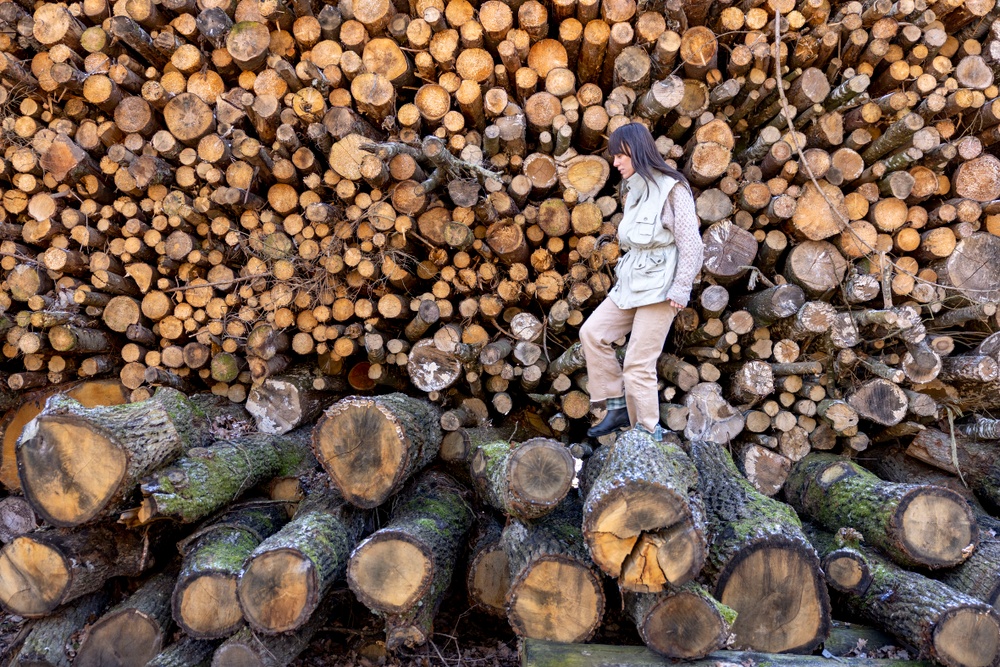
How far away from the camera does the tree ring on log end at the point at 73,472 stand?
320 cm

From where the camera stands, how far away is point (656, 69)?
4.44 meters

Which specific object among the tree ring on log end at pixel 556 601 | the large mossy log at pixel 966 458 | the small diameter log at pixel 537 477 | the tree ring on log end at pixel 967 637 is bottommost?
the tree ring on log end at pixel 556 601

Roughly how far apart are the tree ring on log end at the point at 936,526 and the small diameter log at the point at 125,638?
3933mm

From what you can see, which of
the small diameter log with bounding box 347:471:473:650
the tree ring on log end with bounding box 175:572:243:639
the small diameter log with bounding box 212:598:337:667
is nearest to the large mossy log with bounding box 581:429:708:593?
the small diameter log with bounding box 347:471:473:650

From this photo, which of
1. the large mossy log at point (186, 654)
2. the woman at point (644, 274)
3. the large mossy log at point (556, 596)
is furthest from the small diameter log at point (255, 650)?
the woman at point (644, 274)

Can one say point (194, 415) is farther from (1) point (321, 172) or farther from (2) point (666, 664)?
(2) point (666, 664)

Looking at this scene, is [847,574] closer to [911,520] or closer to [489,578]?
[911,520]

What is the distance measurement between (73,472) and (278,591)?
1184 mm

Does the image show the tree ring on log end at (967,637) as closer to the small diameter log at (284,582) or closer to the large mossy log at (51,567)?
the small diameter log at (284,582)

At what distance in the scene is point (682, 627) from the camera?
2.76 metres

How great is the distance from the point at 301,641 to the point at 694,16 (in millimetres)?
4553

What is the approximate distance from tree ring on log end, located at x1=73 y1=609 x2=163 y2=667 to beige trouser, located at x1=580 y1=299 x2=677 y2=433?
2.83m

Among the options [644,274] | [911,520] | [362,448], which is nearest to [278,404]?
[362,448]

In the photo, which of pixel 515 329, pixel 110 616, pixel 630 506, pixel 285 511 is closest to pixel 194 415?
pixel 285 511
